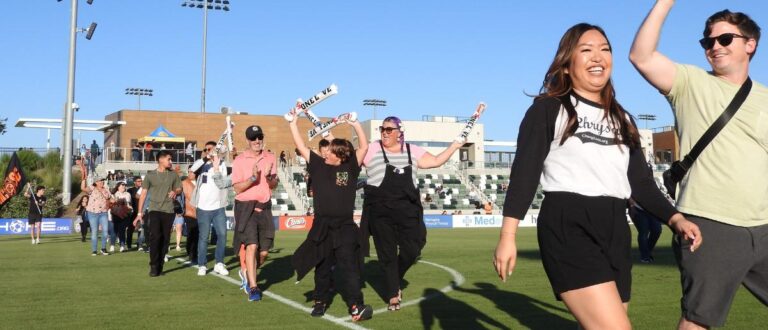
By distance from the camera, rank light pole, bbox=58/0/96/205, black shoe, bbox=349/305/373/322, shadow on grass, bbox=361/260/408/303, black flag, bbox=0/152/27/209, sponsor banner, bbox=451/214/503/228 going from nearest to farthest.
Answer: black shoe, bbox=349/305/373/322 → shadow on grass, bbox=361/260/408/303 → black flag, bbox=0/152/27/209 → light pole, bbox=58/0/96/205 → sponsor banner, bbox=451/214/503/228

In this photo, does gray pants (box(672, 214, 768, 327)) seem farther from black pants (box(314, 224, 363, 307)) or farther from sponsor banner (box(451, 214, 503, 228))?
sponsor banner (box(451, 214, 503, 228))

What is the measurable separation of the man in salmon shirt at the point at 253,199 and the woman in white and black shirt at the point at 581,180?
6.50 metres

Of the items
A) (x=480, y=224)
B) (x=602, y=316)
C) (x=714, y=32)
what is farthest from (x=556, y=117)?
(x=480, y=224)

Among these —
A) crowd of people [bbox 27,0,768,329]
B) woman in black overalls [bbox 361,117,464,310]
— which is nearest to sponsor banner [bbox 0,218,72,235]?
woman in black overalls [bbox 361,117,464,310]

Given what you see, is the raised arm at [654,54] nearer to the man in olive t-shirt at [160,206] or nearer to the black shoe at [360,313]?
the black shoe at [360,313]

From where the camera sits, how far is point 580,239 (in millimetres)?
3736

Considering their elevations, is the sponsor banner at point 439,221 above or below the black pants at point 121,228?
below

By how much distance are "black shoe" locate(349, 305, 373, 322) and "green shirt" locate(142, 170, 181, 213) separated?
6.38 metres

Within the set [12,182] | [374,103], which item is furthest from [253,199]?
[374,103]

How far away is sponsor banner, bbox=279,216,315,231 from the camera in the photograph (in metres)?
36.8

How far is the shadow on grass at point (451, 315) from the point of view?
7.54m

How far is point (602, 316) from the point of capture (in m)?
3.57

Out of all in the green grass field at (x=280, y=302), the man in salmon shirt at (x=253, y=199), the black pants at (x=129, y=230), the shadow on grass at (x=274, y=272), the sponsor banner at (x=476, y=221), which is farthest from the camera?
the sponsor banner at (x=476, y=221)

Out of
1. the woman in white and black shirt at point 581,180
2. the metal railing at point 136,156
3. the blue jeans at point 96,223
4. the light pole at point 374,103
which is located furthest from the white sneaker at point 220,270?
the light pole at point 374,103
